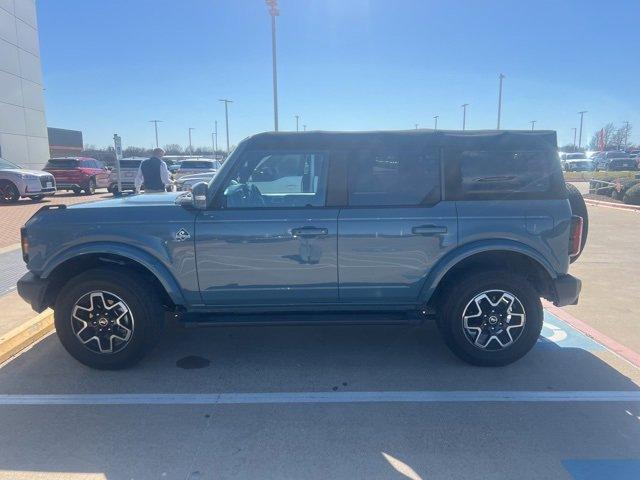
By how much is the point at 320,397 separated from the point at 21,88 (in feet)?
94.7

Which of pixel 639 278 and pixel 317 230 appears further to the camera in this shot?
pixel 639 278

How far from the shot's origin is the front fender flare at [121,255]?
394 cm

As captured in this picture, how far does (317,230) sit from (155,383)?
1766 millimetres

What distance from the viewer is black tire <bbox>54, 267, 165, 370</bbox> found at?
399 centimetres

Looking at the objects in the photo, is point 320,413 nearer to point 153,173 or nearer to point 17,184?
point 153,173

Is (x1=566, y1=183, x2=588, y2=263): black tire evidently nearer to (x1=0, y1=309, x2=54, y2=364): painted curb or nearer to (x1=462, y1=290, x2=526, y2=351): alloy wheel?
(x1=462, y1=290, x2=526, y2=351): alloy wheel

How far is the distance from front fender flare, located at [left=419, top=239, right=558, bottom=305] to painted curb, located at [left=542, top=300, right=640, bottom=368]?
1153mm

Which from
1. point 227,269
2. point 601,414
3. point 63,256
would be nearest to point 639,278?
point 601,414

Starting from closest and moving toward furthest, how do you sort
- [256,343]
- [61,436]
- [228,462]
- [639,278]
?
[228,462], [61,436], [256,343], [639,278]

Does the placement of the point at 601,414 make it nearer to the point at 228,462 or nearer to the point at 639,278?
the point at 228,462

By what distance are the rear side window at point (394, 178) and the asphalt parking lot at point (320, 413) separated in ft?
4.68

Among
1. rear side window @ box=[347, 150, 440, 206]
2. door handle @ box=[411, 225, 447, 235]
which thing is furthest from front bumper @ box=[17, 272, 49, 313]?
door handle @ box=[411, 225, 447, 235]

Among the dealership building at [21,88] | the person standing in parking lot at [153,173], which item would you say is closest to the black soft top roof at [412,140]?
the person standing in parking lot at [153,173]

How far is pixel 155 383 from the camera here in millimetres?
3955
